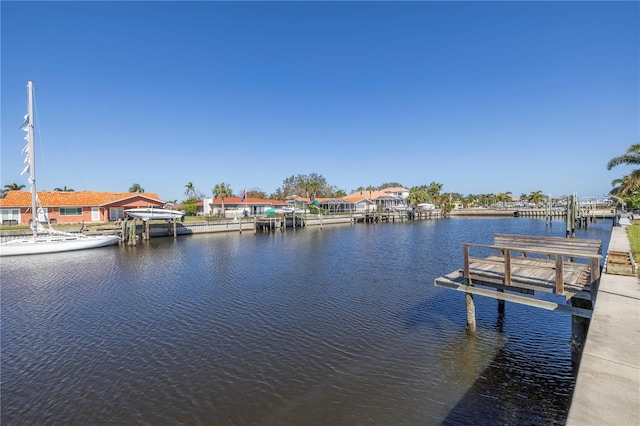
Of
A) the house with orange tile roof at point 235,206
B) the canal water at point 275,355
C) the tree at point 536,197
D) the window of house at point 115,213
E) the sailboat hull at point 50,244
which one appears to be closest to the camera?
the canal water at point 275,355

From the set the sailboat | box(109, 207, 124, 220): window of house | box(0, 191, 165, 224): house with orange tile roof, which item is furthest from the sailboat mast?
box(109, 207, 124, 220): window of house

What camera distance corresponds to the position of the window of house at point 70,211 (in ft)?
155

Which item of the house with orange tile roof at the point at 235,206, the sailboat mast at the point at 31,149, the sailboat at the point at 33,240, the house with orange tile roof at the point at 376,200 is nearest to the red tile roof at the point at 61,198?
the house with orange tile roof at the point at 235,206

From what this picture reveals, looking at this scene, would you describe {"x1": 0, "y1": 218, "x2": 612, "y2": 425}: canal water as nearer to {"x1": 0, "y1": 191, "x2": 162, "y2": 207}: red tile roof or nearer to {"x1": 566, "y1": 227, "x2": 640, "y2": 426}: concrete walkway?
{"x1": 566, "y1": 227, "x2": 640, "y2": 426}: concrete walkway

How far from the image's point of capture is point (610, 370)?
167 inches

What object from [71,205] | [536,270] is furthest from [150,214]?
[536,270]

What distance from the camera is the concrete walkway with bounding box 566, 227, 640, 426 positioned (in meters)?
3.42

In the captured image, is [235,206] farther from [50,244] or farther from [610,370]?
[610,370]

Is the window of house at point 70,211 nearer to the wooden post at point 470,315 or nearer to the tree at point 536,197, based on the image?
the wooden post at point 470,315

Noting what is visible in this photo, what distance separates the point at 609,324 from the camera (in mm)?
5652

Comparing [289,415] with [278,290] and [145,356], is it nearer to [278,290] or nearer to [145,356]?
[145,356]

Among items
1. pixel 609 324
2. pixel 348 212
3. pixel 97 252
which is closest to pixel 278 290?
pixel 609 324

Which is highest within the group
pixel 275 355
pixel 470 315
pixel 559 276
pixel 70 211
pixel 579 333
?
pixel 70 211

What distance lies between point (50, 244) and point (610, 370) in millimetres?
38366
